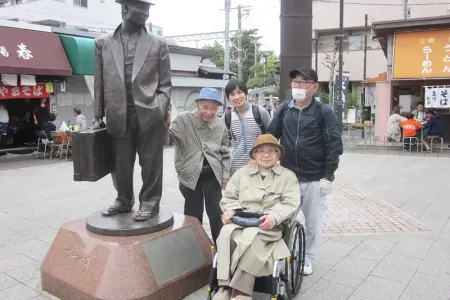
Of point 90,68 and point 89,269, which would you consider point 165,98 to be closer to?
point 89,269

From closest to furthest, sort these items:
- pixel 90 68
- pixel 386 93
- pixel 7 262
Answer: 1. pixel 7 262
2. pixel 90 68
3. pixel 386 93

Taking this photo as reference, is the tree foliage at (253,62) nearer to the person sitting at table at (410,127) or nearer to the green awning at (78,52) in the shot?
the person sitting at table at (410,127)

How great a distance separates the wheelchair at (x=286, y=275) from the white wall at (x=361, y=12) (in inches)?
1145

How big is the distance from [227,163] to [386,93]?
1280 centimetres

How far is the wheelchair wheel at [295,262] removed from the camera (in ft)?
10.7

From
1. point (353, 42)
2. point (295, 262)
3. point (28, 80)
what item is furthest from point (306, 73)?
point (353, 42)

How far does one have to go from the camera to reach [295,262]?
3430 millimetres

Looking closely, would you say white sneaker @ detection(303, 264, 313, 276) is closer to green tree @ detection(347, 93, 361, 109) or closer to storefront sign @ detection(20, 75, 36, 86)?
storefront sign @ detection(20, 75, 36, 86)

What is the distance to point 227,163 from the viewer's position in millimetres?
3982

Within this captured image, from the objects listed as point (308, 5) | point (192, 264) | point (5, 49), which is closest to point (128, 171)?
point (192, 264)

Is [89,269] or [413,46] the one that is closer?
[89,269]

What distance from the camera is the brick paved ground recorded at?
3.79 m

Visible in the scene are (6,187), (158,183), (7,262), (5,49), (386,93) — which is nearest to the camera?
(158,183)

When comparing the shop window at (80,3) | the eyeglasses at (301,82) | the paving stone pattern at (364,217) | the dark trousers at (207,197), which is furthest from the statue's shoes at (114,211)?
the shop window at (80,3)
